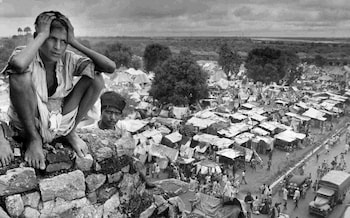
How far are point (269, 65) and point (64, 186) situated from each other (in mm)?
38973

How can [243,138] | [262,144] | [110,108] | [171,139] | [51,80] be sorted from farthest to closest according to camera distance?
[262,144] → [243,138] → [171,139] → [110,108] → [51,80]

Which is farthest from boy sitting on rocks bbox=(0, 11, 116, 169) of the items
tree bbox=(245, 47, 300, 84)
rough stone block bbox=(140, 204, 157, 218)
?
tree bbox=(245, 47, 300, 84)

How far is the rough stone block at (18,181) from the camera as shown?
2.93m

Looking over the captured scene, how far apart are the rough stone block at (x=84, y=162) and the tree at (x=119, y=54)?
147 ft

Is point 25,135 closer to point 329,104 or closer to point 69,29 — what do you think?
point 69,29

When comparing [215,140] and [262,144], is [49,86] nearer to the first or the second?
[215,140]

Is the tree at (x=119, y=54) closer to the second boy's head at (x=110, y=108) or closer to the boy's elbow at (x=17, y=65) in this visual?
the second boy's head at (x=110, y=108)

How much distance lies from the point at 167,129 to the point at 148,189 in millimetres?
15666

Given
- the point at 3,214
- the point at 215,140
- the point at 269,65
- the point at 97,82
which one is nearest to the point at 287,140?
the point at 215,140

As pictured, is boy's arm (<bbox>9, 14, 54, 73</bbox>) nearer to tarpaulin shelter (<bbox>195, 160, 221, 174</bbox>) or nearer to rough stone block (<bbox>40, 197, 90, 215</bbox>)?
rough stone block (<bbox>40, 197, 90, 215</bbox>)

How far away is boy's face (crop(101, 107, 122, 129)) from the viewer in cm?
481

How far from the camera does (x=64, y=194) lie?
3.27 metres

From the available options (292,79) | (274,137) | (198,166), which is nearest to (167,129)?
(198,166)

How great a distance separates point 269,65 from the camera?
39.7 meters
